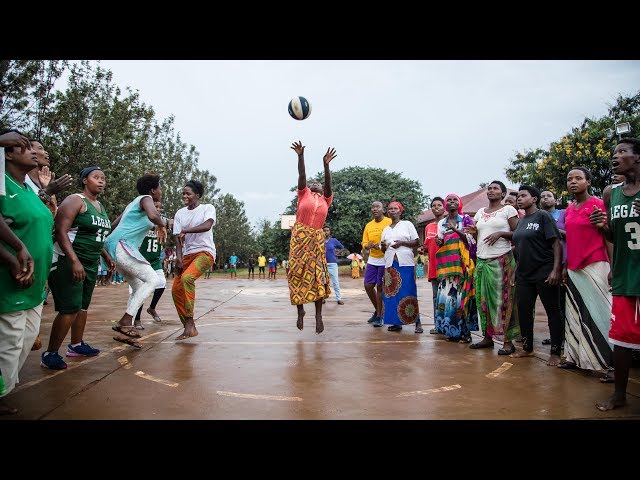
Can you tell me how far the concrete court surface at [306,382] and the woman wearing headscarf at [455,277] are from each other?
0.85 ft

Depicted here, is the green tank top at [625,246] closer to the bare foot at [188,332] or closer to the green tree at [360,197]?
the bare foot at [188,332]

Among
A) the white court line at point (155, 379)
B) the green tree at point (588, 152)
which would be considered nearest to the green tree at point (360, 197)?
the green tree at point (588, 152)

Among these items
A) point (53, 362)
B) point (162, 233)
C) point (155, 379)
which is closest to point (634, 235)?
point (155, 379)

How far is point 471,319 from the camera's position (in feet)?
20.3

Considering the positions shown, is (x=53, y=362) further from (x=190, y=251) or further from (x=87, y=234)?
(x=190, y=251)

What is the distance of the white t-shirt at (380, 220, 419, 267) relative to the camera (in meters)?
6.92

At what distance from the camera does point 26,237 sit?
10.9 feet

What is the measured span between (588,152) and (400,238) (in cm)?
1576

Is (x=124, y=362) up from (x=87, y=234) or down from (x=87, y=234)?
down

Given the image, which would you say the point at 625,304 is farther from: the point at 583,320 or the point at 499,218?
the point at 499,218

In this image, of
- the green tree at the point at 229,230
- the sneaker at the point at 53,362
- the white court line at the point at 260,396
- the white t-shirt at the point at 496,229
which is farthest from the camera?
the green tree at the point at 229,230

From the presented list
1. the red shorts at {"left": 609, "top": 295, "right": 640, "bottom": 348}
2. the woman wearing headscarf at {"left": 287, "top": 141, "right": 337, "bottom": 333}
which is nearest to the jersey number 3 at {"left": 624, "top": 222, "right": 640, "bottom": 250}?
the red shorts at {"left": 609, "top": 295, "right": 640, "bottom": 348}

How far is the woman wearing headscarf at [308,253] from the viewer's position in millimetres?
6133
